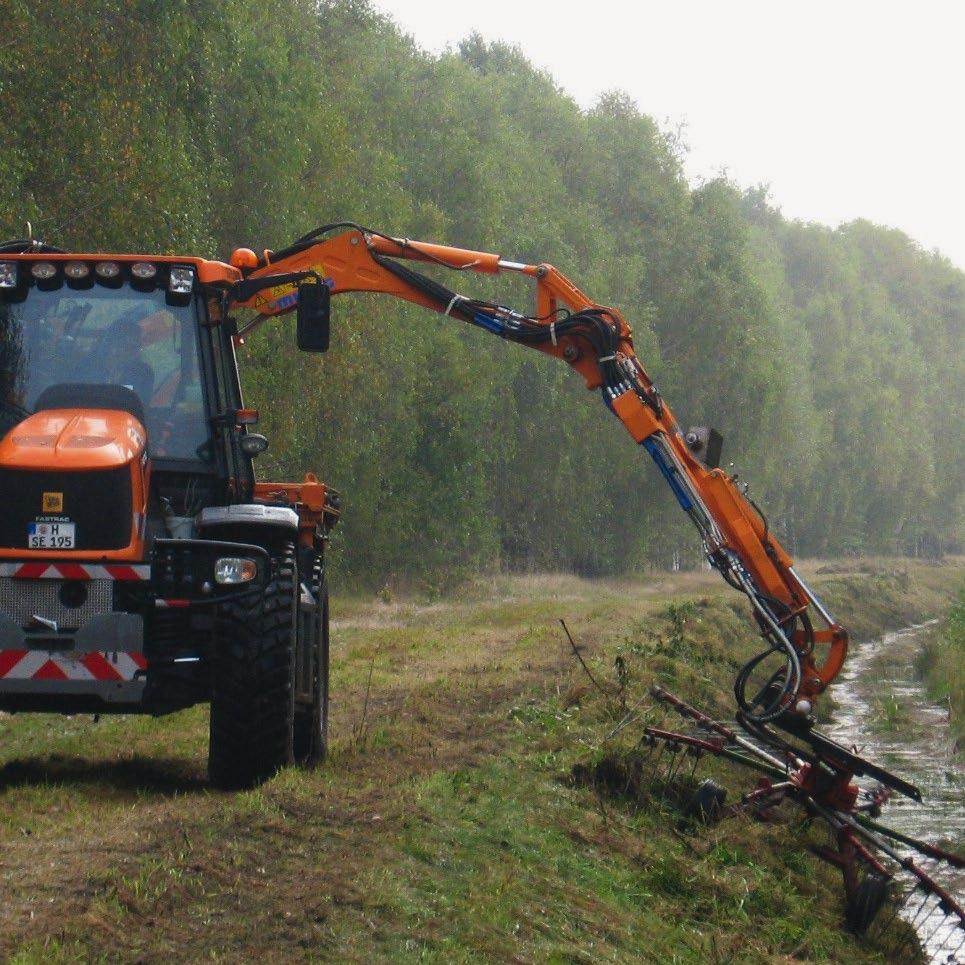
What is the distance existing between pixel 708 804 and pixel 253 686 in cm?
415

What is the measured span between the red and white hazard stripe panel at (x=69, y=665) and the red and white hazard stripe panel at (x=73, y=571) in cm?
43

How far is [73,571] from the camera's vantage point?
8.95 meters

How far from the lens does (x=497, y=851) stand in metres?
8.79

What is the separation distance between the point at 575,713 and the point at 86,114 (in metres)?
10.8

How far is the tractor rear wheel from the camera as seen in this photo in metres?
9.10

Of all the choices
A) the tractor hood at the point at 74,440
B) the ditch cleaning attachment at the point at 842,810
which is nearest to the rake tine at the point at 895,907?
the ditch cleaning attachment at the point at 842,810

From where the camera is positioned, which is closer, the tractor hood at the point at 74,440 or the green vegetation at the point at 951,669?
the tractor hood at the point at 74,440

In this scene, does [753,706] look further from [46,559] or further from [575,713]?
[46,559]

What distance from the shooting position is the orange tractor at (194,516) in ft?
29.5

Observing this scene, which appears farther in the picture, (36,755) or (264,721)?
(36,755)

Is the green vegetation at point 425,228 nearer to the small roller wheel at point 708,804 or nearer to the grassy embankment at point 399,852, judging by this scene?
the grassy embankment at point 399,852

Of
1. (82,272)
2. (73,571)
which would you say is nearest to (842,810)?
(73,571)

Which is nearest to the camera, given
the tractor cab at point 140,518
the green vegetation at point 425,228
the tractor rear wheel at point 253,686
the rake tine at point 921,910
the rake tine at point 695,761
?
the tractor cab at point 140,518

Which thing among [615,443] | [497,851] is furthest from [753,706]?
[615,443]
